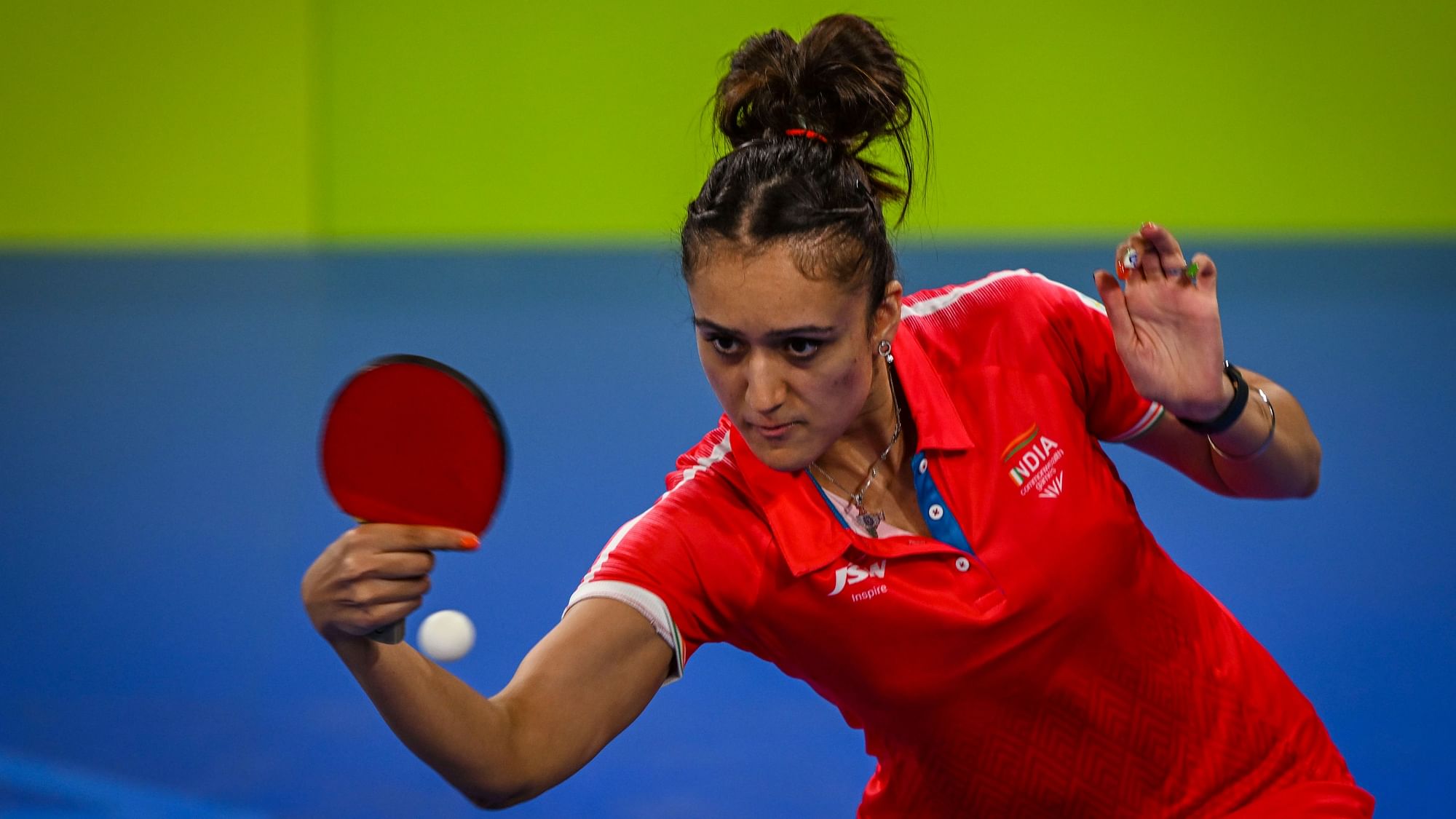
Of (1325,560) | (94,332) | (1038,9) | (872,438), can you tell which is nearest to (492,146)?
(94,332)

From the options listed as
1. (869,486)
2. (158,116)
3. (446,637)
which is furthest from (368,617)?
(158,116)

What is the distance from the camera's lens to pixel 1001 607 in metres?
1.86

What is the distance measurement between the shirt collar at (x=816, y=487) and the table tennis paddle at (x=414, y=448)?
0.46m

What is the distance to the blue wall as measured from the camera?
3.29 m

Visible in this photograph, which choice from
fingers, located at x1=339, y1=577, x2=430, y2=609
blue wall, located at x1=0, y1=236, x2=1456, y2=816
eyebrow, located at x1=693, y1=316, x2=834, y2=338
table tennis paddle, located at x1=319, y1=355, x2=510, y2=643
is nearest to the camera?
fingers, located at x1=339, y1=577, x2=430, y2=609

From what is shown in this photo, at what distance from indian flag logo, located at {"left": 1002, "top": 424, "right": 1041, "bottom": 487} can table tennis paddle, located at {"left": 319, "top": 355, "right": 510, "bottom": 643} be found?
0.76 meters

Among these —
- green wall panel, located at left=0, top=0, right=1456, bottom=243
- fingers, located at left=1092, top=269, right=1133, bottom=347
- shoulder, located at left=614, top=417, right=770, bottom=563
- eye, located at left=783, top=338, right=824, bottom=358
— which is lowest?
shoulder, located at left=614, top=417, right=770, bottom=563

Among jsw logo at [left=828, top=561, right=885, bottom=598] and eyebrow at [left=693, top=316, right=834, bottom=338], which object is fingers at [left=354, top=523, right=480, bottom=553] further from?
jsw logo at [left=828, top=561, right=885, bottom=598]

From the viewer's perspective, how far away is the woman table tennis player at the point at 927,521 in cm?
180

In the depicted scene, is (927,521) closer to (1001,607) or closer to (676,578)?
(1001,607)

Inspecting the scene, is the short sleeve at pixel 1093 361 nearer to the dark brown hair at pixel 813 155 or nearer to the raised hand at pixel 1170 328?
→ the raised hand at pixel 1170 328

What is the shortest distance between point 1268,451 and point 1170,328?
24 cm

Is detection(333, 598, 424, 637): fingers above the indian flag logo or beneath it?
beneath

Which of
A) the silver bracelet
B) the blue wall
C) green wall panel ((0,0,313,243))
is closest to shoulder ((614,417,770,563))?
the silver bracelet
